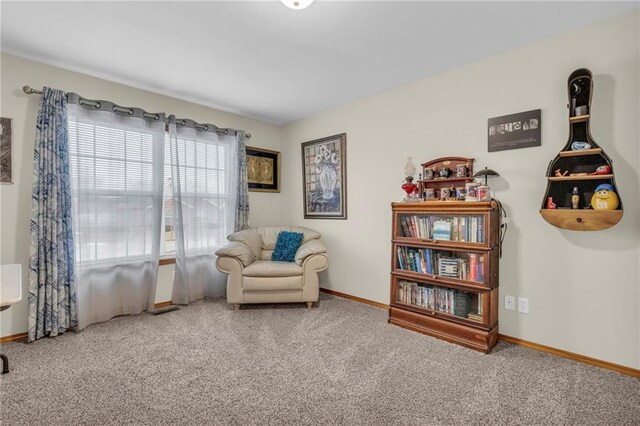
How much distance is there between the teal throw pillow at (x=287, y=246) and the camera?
3.86 m

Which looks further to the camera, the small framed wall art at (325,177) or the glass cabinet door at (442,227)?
the small framed wall art at (325,177)

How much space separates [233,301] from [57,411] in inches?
69.9

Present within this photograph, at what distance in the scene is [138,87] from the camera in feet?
11.1

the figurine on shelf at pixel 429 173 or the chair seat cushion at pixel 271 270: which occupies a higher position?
the figurine on shelf at pixel 429 173

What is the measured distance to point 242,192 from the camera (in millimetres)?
4188

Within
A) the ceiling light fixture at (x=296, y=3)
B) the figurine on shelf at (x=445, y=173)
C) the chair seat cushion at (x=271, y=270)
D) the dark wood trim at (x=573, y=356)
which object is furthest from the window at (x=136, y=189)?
the dark wood trim at (x=573, y=356)

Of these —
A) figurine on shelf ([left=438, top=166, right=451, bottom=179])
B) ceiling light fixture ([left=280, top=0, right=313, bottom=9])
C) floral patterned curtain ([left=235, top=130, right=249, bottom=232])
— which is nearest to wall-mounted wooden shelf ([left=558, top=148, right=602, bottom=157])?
figurine on shelf ([left=438, top=166, right=451, bottom=179])

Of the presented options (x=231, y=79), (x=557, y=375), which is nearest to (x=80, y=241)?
(x=231, y=79)

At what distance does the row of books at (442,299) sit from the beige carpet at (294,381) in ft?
0.95

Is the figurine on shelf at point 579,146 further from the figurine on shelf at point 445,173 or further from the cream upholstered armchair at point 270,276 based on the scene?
the cream upholstered armchair at point 270,276

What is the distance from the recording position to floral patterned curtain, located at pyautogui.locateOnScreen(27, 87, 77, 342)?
2.68 m

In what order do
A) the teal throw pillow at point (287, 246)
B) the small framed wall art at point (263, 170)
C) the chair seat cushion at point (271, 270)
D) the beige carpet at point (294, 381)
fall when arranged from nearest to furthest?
the beige carpet at point (294, 381) < the chair seat cushion at point (271, 270) < the teal throw pillow at point (287, 246) < the small framed wall art at point (263, 170)

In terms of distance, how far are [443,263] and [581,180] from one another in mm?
1192

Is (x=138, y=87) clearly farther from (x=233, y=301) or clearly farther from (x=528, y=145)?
(x=528, y=145)
